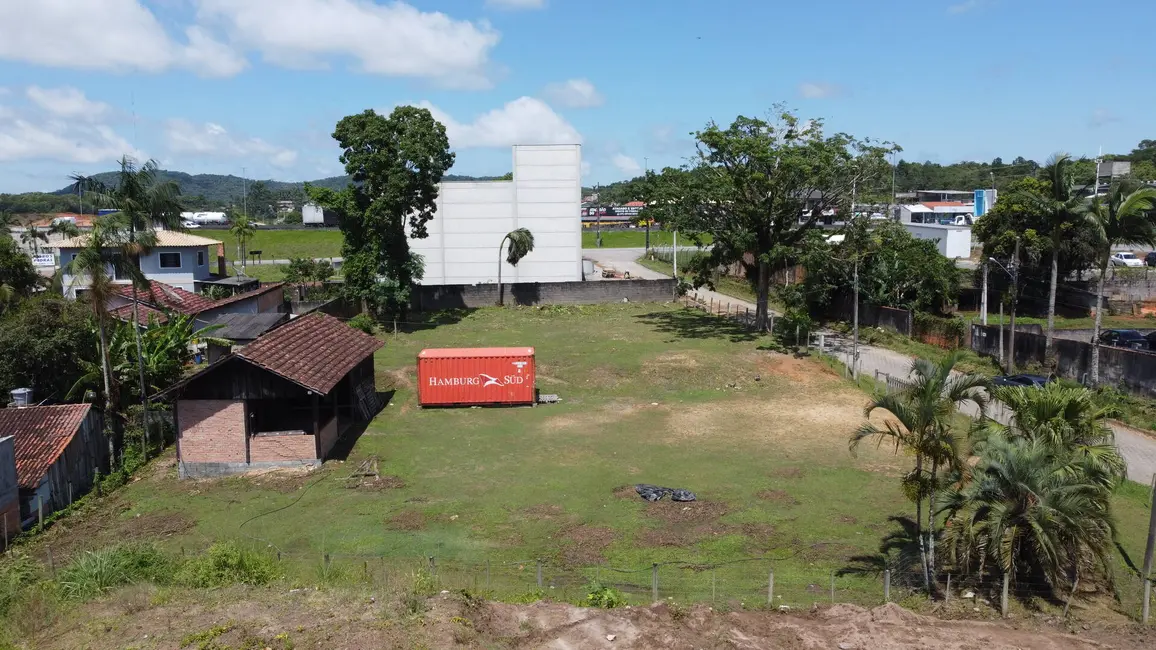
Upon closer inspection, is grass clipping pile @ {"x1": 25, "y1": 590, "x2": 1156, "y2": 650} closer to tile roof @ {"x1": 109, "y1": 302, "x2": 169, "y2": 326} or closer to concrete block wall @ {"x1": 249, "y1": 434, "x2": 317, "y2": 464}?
concrete block wall @ {"x1": 249, "y1": 434, "x2": 317, "y2": 464}

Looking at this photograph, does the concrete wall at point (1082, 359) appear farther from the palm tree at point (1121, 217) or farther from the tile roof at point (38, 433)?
the tile roof at point (38, 433)

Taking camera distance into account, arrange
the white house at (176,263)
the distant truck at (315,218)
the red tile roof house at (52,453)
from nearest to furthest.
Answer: the red tile roof house at (52,453) < the white house at (176,263) < the distant truck at (315,218)

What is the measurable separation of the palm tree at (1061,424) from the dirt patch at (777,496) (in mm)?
6210

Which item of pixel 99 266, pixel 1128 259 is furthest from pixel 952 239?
pixel 99 266

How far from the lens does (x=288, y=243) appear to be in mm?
107250

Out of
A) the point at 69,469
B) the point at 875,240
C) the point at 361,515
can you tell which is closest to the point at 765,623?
the point at 361,515

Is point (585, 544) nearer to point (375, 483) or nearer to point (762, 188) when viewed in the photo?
point (375, 483)

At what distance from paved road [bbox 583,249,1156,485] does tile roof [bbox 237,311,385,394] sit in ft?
72.5

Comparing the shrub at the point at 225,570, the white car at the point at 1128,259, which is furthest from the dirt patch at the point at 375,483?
the white car at the point at 1128,259

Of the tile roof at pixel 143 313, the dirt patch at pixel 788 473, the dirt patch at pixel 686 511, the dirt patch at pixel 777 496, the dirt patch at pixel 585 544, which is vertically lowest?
the dirt patch at pixel 585 544

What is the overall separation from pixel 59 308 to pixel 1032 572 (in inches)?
1277

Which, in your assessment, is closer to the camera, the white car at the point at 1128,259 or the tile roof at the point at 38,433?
the tile roof at the point at 38,433

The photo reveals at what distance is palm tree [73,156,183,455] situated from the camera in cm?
2609

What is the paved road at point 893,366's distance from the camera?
83.8 ft
